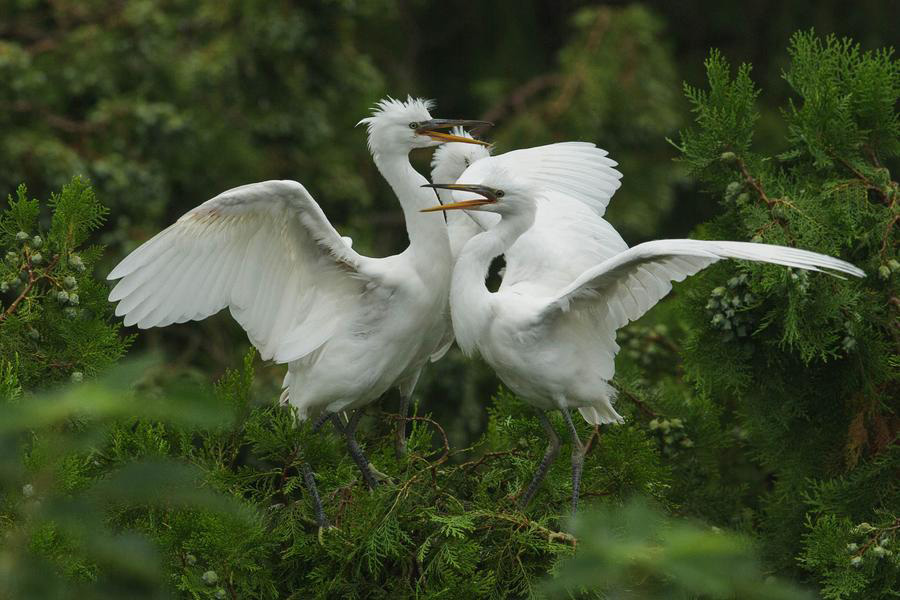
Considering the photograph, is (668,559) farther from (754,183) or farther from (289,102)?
(289,102)

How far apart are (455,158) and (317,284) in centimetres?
94

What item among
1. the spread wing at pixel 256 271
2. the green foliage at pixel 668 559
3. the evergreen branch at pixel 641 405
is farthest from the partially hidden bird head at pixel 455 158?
the green foliage at pixel 668 559

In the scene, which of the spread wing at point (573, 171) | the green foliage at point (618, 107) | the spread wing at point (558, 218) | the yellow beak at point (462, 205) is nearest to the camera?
the yellow beak at point (462, 205)

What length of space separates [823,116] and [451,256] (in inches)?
48.0

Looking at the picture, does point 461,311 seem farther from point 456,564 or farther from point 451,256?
point 456,564

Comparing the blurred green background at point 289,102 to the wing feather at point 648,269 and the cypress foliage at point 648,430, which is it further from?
the wing feather at point 648,269

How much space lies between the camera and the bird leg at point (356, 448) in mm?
3539

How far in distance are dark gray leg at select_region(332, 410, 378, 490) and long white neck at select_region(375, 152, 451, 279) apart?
21.2 inches

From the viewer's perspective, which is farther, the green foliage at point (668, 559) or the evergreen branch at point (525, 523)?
the evergreen branch at point (525, 523)

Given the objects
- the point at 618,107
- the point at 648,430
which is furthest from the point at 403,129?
the point at 618,107

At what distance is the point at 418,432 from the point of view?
3.75m

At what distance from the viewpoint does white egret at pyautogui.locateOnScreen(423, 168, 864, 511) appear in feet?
10.6

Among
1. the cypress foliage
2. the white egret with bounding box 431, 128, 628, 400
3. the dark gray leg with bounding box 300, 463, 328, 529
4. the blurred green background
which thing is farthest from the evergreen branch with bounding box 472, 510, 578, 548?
A: the blurred green background

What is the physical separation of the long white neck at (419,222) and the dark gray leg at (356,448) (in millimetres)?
537
